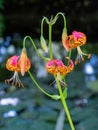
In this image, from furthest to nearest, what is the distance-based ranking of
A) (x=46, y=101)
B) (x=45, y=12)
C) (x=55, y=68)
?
1. (x=45, y=12)
2. (x=46, y=101)
3. (x=55, y=68)

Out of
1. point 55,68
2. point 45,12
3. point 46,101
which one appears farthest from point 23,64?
point 45,12

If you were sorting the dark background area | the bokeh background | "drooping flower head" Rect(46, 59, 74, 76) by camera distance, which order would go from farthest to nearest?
the dark background area → the bokeh background → "drooping flower head" Rect(46, 59, 74, 76)

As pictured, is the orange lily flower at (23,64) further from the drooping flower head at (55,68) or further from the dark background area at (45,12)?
the dark background area at (45,12)

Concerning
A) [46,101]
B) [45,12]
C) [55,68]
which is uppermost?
[45,12]

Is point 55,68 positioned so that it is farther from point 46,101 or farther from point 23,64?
point 46,101

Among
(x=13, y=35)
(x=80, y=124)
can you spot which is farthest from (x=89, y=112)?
(x=13, y=35)

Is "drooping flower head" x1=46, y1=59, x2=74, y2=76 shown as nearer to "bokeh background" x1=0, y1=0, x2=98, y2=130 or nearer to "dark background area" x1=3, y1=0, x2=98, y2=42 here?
"bokeh background" x1=0, y1=0, x2=98, y2=130

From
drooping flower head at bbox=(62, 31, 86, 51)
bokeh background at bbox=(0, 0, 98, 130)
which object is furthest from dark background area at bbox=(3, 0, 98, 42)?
drooping flower head at bbox=(62, 31, 86, 51)

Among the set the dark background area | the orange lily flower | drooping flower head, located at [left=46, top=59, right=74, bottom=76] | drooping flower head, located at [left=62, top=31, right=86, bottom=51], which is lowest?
drooping flower head, located at [left=46, top=59, right=74, bottom=76]

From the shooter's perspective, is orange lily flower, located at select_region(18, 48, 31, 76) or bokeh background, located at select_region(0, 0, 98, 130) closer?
orange lily flower, located at select_region(18, 48, 31, 76)

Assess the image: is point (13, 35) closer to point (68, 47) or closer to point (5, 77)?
point (5, 77)
